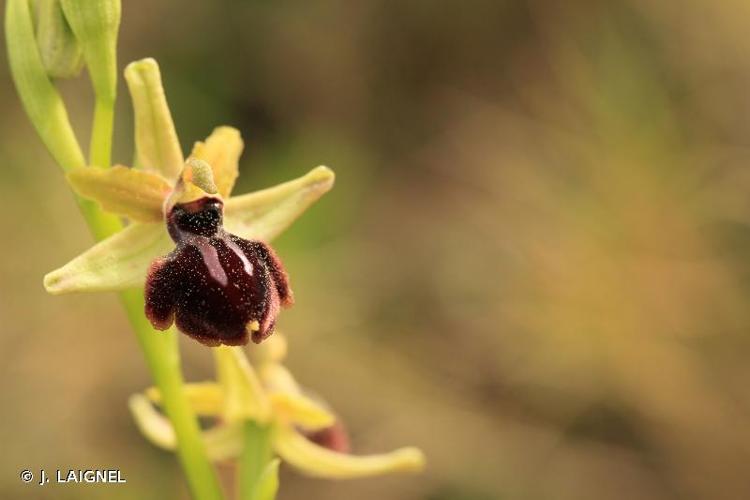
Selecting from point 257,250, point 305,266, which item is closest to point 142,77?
point 257,250

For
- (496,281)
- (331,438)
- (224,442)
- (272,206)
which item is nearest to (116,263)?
(272,206)

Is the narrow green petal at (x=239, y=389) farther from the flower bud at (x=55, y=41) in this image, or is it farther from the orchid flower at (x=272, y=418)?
the flower bud at (x=55, y=41)

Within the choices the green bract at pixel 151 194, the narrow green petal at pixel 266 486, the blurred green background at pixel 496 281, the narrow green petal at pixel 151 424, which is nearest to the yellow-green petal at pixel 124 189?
the green bract at pixel 151 194

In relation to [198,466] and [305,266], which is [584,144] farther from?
[198,466]

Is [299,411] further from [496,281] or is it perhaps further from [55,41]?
[496,281]

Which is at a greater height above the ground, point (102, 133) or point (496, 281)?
point (496, 281)

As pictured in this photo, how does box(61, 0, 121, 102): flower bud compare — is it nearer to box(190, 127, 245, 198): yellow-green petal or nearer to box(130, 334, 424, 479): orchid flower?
box(190, 127, 245, 198): yellow-green petal
